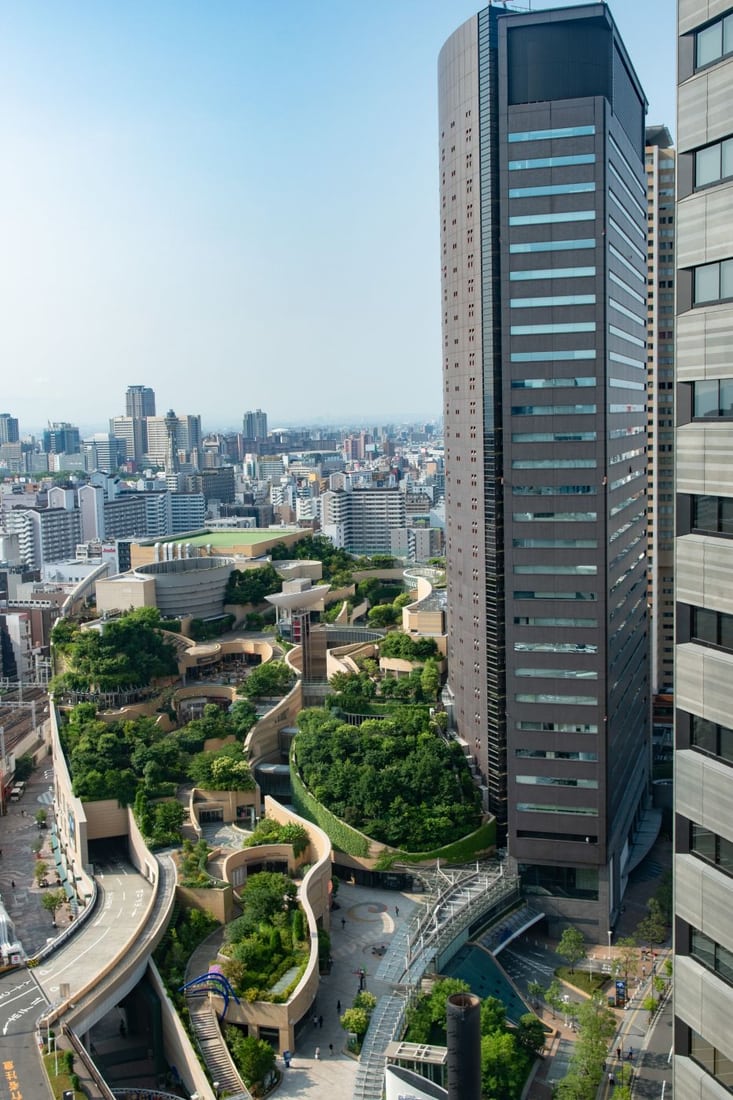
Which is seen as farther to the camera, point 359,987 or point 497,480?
point 497,480

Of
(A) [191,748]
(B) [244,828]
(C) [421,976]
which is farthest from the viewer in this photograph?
(A) [191,748]

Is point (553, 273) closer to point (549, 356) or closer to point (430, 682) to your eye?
point (549, 356)

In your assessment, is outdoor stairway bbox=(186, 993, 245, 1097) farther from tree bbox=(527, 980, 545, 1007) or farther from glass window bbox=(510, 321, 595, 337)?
glass window bbox=(510, 321, 595, 337)

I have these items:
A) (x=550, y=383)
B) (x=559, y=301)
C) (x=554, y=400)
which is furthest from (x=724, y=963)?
(x=559, y=301)

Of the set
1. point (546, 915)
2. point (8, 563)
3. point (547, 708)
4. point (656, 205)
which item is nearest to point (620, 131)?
point (656, 205)

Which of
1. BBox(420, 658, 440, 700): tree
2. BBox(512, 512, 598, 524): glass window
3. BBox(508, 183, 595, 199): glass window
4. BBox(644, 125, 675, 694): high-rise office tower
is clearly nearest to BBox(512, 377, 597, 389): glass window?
BBox(512, 512, 598, 524): glass window

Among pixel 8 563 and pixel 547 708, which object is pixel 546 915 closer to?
pixel 547 708
